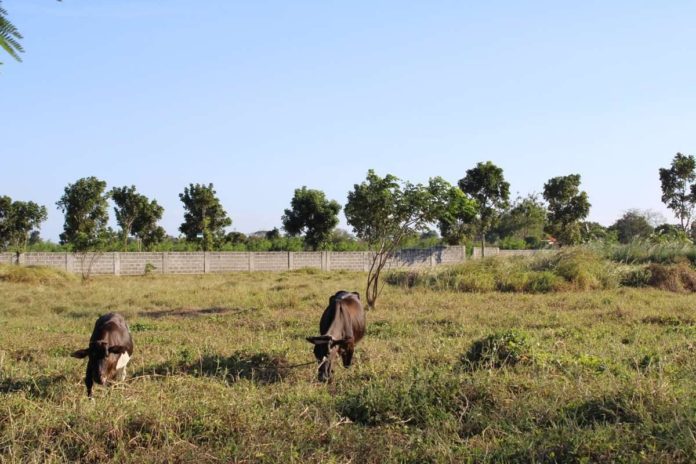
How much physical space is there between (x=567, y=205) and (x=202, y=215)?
22.0 metres

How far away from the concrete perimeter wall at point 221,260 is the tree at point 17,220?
3754 millimetres

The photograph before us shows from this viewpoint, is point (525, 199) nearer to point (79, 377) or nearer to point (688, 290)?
point (688, 290)

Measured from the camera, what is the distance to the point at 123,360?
808cm

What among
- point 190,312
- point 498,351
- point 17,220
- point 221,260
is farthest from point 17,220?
point 498,351

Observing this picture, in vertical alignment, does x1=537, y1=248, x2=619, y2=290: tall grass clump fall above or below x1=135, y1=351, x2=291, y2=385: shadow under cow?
above

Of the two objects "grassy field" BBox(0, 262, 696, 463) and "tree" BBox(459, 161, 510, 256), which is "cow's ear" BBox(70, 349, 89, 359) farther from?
"tree" BBox(459, 161, 510, 256)

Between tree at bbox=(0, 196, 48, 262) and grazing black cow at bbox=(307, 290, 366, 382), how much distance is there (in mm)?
29180

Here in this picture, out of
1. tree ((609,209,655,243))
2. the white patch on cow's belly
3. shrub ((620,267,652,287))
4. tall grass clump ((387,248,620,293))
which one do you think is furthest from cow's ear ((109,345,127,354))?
tree ((609,209,655,243))

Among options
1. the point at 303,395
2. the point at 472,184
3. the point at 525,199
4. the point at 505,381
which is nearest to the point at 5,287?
the point at 303,395

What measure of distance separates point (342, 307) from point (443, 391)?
3048mm

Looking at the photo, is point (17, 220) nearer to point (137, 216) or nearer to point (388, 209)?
point (137, 216)

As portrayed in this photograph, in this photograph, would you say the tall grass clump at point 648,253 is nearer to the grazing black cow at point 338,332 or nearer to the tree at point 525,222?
the grazing black cow at point 338,332

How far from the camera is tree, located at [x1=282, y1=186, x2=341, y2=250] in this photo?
41.1 metres

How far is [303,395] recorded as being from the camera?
6.58 m
